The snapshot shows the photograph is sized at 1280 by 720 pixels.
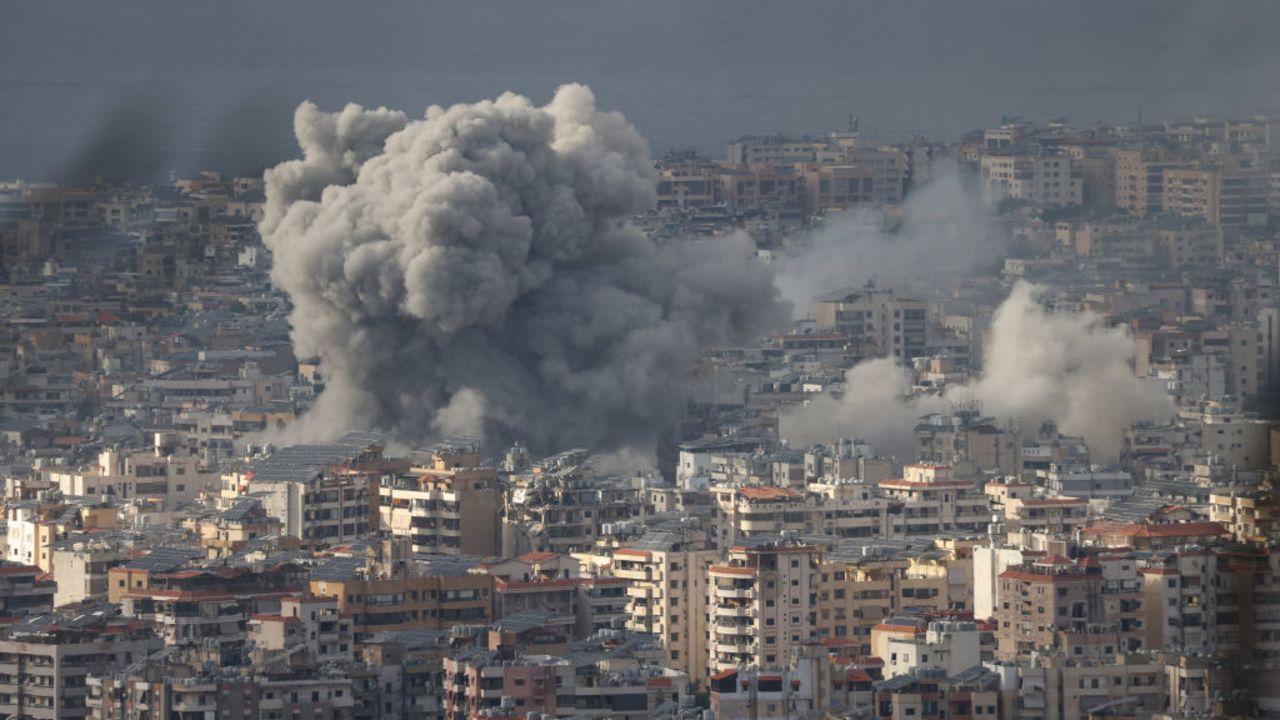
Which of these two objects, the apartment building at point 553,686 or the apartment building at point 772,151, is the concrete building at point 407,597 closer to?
the apartment building at point 553,686

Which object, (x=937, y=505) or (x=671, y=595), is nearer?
(x=671, y=595)

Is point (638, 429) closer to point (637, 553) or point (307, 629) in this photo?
point (637, 553)

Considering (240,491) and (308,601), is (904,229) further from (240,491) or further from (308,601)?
(308,601)

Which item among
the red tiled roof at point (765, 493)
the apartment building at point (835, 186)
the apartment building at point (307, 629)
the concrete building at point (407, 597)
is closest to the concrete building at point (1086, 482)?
the red tiled roof at point (765, 493)

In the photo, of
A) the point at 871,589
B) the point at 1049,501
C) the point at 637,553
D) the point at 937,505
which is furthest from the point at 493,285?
the point at 871,589

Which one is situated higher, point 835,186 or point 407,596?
point 835,186

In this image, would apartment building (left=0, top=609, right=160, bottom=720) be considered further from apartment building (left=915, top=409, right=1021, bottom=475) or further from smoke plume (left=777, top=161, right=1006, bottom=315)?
smoke plume (left=777, top=161, right=1006, bottom=315)
